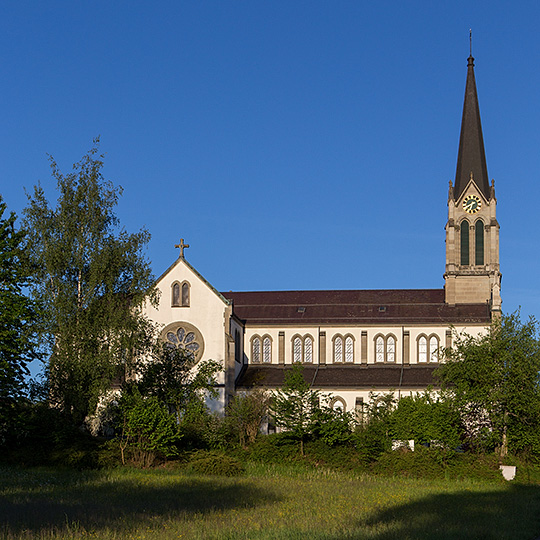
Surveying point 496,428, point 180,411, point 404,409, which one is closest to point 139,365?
point 180,411

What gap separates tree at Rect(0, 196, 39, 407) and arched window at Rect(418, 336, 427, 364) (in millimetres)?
36033

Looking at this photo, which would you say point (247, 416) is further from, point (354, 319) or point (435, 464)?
point (354, 319)

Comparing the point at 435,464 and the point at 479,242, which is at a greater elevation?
the point at 479,242

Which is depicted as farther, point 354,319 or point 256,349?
point 256,349

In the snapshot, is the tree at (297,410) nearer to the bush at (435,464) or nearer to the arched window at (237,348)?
the bush at (435,464)

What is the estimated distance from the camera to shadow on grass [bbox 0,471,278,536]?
25406 millimetres

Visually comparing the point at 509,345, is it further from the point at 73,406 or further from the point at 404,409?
the point at 73,406

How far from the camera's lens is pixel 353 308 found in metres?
73.9

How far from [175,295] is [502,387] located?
2724cm

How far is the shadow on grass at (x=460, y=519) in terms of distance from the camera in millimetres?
23766

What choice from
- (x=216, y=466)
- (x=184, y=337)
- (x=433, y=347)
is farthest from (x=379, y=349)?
(x=216, y=466)

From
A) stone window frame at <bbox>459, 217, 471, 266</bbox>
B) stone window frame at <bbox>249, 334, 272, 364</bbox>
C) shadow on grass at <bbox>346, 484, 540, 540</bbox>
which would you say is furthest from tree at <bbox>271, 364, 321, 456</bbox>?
stone window frame at <bbox>459, 217, 471, 266</bbox>

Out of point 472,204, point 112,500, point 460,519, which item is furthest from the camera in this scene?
point 472,204

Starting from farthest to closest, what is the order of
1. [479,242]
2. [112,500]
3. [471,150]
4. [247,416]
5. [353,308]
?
[471,150]
[479,242]
[353,308]
[247,416]
[112,500]
